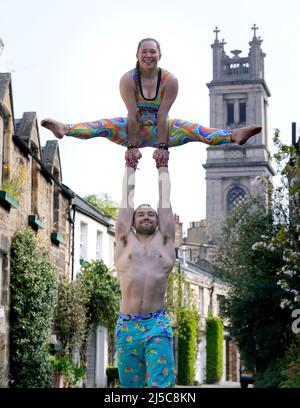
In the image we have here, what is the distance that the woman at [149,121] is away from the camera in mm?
8492

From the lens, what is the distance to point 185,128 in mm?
8711

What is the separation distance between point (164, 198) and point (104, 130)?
0.86 m

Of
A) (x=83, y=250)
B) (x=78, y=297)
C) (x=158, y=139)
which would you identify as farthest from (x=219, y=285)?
(x=158, y=139)

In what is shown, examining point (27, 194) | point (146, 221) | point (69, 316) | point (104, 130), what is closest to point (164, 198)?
point (146, 221)

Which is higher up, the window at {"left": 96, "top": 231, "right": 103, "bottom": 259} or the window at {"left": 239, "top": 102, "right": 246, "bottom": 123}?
the window at {"left": 239, "top": 102, "right": 246, "bottom": 123}

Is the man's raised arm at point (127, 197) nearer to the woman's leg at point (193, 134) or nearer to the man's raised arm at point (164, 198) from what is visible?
the man's raised arm at point (164, 198)

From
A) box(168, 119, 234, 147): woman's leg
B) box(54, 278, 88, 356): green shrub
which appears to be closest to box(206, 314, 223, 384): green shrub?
box(54, 278, 88, 356): green shrub

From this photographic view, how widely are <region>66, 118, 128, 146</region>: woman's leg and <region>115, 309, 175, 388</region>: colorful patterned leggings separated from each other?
1.70m

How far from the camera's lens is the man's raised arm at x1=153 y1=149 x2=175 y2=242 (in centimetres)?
852

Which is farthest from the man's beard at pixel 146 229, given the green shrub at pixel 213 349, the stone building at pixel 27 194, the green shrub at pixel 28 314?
the green shrub at pixel 213 349

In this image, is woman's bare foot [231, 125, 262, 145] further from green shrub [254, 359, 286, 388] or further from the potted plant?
green shrub [254, 359, 286, 388]

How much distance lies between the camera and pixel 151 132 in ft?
28.6

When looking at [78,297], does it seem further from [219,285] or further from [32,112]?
[219,285]

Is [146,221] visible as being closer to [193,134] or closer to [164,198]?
[164,198]
